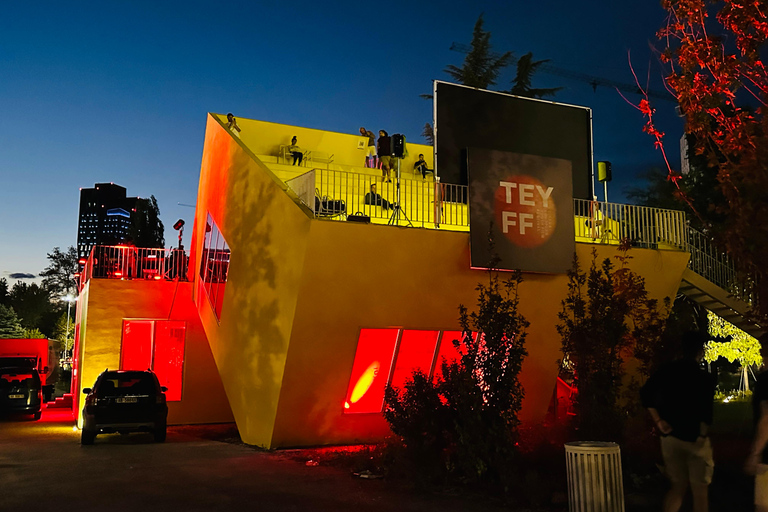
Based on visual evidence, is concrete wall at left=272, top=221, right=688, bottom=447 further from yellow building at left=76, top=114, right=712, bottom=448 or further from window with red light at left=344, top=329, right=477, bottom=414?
window with red light at left=344, top=329, right=477, bottom=414

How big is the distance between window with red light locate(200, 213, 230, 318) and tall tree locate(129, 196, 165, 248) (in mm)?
16961

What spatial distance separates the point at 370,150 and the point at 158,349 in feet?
27.8

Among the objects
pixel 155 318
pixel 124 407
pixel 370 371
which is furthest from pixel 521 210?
pixel 155 318

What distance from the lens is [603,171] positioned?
47.3 ft

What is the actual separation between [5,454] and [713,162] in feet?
40.0

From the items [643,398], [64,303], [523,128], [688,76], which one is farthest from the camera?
[64,303]

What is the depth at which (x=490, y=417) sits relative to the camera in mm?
8117

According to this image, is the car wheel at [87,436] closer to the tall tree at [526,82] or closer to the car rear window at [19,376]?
the car rear window at [19,376]

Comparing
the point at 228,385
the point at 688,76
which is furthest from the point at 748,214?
the point at 228,385

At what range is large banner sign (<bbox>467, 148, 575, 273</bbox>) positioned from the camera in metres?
11.8

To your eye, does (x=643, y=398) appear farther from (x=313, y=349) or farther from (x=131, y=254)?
(x=131, y=254)

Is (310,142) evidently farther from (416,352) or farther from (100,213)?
(100,213)

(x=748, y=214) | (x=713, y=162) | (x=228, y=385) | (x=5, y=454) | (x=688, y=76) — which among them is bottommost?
(x=5, y=454)

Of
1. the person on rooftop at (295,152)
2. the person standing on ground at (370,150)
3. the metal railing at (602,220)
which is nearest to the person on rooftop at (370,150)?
the person standing on ground at (370,150)
